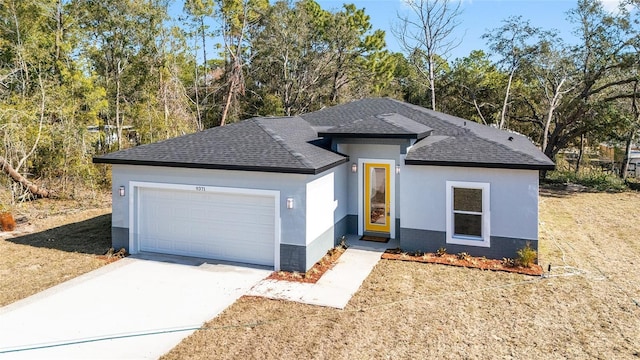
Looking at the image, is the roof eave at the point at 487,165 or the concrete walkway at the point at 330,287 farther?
the roof eave at the point at 487,165

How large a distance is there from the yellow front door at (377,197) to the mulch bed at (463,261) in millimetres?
1448

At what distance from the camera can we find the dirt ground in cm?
931

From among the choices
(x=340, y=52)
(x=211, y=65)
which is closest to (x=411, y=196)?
(x=340, y=52)

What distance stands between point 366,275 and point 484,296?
2.51 metres

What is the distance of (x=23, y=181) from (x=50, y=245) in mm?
7819

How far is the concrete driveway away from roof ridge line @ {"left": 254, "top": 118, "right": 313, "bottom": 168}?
270cm

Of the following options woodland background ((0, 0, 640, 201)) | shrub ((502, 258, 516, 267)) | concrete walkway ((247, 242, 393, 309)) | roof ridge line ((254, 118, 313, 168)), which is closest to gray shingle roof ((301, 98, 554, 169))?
shrub ((502, 258, 516, 267))

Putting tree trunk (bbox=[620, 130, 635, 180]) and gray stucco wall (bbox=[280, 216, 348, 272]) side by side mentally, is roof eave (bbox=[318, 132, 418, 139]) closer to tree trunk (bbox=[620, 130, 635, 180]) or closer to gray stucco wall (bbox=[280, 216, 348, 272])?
gray stucco wall (bbox=[280, 216, 348, 272])

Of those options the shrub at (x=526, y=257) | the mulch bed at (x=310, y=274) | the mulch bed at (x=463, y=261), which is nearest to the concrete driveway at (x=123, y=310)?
the mulch bed at (x=310, y=274)

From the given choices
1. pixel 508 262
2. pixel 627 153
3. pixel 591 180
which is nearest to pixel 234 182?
pixel 508 262

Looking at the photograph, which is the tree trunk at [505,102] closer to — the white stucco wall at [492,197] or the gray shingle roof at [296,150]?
the gray shingle roof at [296,150]

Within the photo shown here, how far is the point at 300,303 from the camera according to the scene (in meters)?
8.11

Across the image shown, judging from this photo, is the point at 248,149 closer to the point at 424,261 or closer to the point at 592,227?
the point at 424,261

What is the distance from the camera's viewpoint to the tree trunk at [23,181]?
17.1 m
